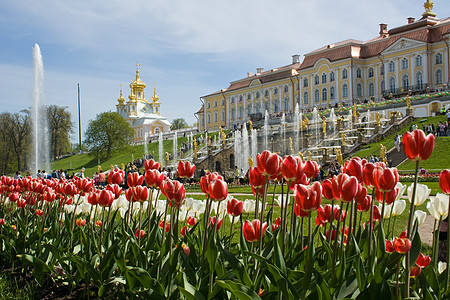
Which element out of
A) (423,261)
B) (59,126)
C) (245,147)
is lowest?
(423,261)

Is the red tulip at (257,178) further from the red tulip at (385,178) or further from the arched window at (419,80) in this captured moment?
the arched window at (419,80)

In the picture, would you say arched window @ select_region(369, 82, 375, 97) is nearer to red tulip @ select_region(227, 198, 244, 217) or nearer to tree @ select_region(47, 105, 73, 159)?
tree @ select_region(47, 105, 73, 159)

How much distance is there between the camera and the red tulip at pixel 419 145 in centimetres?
256

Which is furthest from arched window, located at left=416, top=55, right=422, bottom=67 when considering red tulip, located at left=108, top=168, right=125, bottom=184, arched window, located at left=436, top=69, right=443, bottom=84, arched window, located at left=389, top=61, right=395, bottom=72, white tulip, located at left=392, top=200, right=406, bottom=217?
red tulip, located at left=108, top=168, right=125, bottom=184

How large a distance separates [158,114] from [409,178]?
88623 mm

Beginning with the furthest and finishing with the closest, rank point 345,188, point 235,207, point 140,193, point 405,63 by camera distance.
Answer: point 405,63, point 140,193, point 235,207, point 345,188

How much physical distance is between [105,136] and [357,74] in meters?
33.9

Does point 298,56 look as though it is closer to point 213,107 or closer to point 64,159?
point 213,107

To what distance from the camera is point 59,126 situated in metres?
67.1

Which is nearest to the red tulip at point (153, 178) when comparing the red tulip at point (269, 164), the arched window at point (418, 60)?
the red tulip at point (269, 164)

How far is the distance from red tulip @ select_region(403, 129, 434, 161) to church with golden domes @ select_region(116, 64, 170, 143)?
96190mm

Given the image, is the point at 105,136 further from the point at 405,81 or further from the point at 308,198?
the point at 308,198

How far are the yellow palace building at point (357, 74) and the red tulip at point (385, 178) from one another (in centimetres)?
4765

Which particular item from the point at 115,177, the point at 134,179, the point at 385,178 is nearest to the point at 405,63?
the point at 115,177
